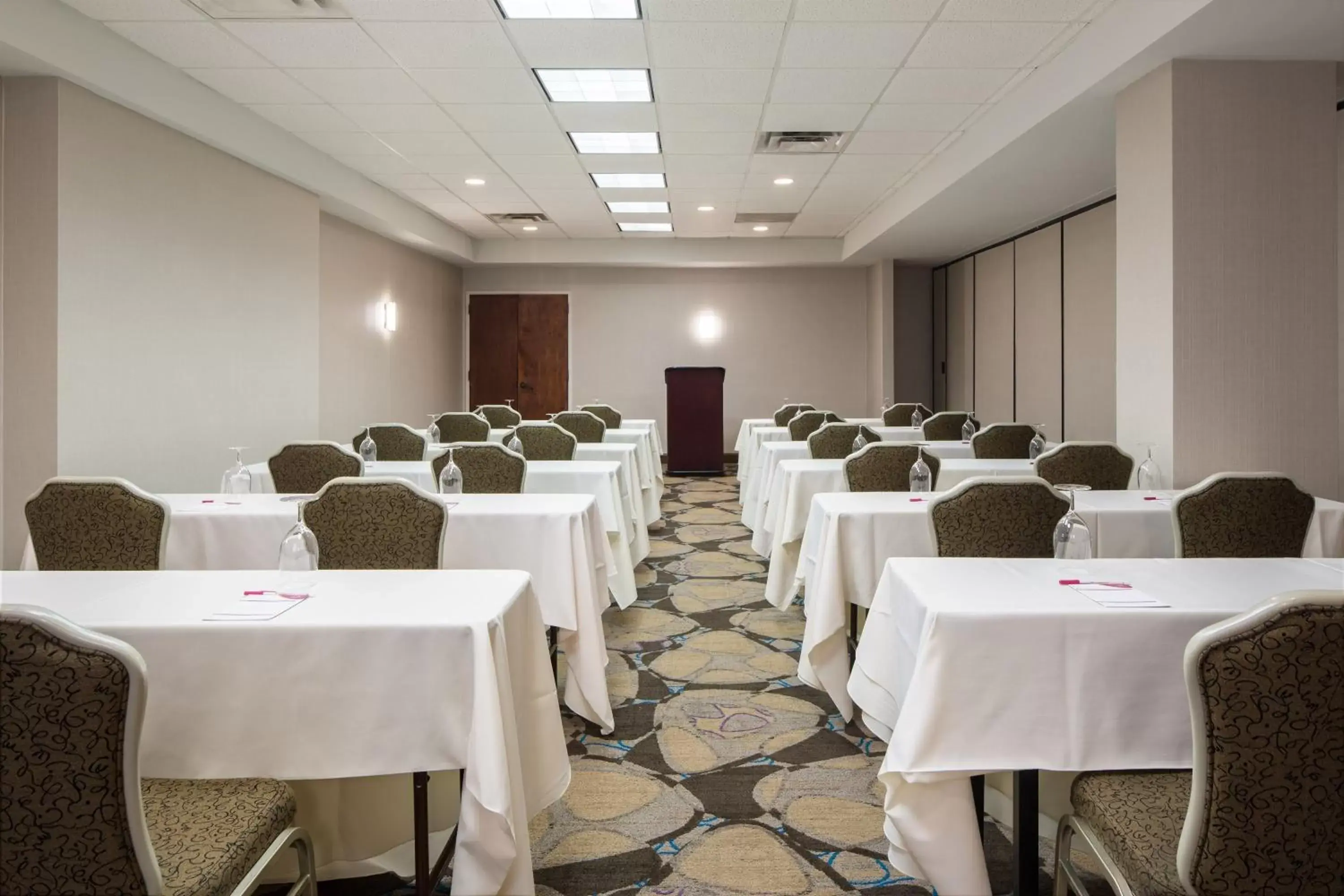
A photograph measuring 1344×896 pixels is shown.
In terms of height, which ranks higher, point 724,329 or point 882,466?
point 724,329

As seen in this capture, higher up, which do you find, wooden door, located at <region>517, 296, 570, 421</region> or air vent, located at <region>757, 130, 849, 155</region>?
air vent, located at <region>757, 130, 849, 155</region>

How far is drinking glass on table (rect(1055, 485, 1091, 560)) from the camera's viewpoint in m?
2.50

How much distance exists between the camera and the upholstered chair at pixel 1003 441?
20.3ft

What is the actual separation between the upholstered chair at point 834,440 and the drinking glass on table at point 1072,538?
3.72 metres

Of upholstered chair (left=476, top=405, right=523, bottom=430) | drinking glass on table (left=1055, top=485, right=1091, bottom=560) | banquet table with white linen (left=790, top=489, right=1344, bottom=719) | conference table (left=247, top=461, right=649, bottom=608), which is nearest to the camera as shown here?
drinking glass on table (left=1055, top=485, right=1091, bottom=560)

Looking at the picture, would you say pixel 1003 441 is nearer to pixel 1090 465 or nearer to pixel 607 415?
pixel 1090 465

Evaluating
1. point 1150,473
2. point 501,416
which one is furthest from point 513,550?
point 501,416

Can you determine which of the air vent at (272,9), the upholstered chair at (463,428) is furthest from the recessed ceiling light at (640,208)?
the air vent at (272,9)

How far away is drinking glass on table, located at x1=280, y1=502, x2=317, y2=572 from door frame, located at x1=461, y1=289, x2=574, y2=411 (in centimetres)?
1216

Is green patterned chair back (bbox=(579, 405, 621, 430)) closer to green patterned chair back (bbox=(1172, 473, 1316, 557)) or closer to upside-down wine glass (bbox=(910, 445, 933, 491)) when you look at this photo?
upside-down wine glass (bbox=(910, 445, 933, 491))

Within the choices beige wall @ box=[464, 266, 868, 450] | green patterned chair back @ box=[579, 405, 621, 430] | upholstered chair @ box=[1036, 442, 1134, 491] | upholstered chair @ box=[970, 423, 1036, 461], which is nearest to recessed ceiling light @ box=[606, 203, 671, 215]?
green patterned chair back @ box=[579, 405, 621, 430]

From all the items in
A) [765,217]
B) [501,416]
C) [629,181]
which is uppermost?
[765,217]

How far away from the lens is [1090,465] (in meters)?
4.58

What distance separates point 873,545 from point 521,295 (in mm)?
11728
